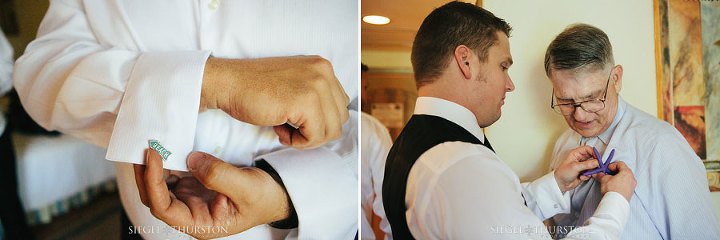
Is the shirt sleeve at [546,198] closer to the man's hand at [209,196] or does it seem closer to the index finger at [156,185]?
the man's hand at [209,196]

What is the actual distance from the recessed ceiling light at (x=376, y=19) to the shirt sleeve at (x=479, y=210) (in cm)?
37

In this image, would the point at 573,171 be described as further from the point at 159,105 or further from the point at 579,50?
the point at 159,105

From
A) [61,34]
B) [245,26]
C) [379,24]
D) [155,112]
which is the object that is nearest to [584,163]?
[379,24]

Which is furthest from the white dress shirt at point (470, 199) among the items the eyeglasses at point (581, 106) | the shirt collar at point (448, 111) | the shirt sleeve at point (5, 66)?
the shirt sleeve at point (5, 66)

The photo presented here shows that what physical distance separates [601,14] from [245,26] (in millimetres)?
917

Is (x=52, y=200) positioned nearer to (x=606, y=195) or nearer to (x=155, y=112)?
(x=155, y=112)

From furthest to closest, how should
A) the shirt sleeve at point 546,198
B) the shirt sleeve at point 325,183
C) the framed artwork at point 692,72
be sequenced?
the framed artwork at point 692,72
the shirt sleeve at point 546,198
the shirt sleeve at point 325,183

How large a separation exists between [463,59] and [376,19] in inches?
8.7

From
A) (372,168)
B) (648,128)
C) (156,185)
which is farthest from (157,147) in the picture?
(648,128)

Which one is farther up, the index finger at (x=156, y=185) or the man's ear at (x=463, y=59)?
the man's ear at (x=463, y=59)

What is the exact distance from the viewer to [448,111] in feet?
3.10

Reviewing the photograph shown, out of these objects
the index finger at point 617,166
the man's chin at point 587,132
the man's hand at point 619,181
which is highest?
the man's chin at point 587,132

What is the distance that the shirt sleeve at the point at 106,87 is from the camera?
64 centimetres

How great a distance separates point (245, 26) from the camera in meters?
0.72
